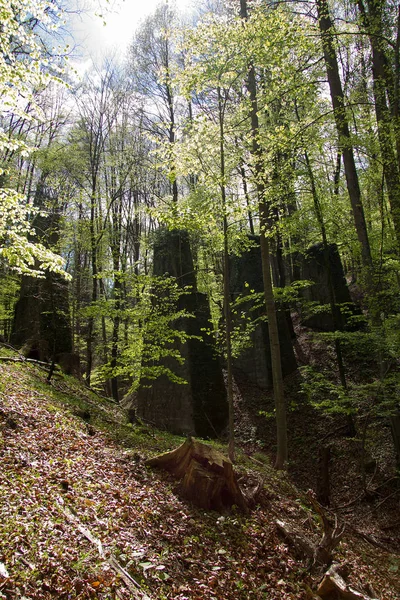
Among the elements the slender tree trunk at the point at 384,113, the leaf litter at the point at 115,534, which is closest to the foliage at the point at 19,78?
the leaf litter at the point at 115,534

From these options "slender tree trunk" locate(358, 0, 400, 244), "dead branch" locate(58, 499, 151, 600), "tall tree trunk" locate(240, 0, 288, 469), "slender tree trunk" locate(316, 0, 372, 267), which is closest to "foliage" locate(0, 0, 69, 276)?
"dead branch" locate(58, 499, 151, 600)

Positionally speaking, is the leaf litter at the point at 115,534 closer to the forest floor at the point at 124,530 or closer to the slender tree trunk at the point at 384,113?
the forest floor at the point at 124,530

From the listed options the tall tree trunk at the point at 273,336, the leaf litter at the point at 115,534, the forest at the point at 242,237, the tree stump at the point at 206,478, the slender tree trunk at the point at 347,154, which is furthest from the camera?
the slender tree trunk at the point at 347,154

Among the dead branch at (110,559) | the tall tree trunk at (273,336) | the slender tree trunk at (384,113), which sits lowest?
the dead branch at (110,559)

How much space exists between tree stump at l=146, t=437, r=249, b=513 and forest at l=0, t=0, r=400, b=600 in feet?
0.11

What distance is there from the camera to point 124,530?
390 cm

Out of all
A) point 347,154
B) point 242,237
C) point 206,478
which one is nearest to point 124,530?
point 206,478

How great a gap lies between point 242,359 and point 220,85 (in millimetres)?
10283

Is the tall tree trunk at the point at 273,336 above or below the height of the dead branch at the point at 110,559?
above

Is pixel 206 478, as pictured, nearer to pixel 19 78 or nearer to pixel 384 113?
pixel 19 78

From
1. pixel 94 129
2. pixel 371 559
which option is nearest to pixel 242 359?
pixel 371 559

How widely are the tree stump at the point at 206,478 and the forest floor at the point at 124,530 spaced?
0.17 meters

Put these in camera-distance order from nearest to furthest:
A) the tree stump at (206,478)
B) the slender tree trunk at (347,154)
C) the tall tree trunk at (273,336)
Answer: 1. the tree stump at (206,478)
2. the tall tree trunk at (273,336)
3. the slender tree trunk at (347,154)

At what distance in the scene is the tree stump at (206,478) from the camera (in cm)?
520
